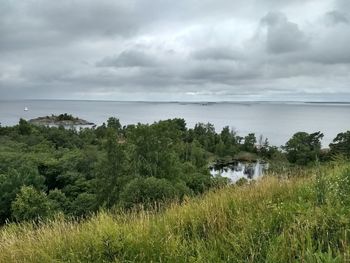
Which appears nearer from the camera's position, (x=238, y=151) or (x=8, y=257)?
(x=8, y=257)

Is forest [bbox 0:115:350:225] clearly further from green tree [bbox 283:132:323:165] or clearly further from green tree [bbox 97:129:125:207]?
green tree [bbox 283:132:323:165]

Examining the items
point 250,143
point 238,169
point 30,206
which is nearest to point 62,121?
point 250,143

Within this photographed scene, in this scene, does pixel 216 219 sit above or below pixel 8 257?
above

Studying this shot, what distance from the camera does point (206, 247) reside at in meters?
4.35

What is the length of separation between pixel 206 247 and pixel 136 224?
1.16 m

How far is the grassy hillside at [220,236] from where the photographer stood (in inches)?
148

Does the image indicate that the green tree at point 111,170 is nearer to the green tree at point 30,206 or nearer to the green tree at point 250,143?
the green tree at point 30,206

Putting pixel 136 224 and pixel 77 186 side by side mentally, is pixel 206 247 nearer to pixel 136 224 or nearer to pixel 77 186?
pixel 136 224

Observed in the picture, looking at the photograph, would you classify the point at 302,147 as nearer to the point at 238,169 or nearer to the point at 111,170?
the point at 238,169

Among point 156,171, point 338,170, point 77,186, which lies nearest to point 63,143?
point 77,186

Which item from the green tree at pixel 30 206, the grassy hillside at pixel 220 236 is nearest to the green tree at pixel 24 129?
the green tree at pixel 30 206

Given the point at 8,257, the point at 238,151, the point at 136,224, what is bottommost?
the point at 238,151

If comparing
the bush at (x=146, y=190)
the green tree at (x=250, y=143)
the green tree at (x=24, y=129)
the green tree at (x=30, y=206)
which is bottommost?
the green tree at (x=250, y=143)

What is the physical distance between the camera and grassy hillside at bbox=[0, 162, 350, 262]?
3.76m
